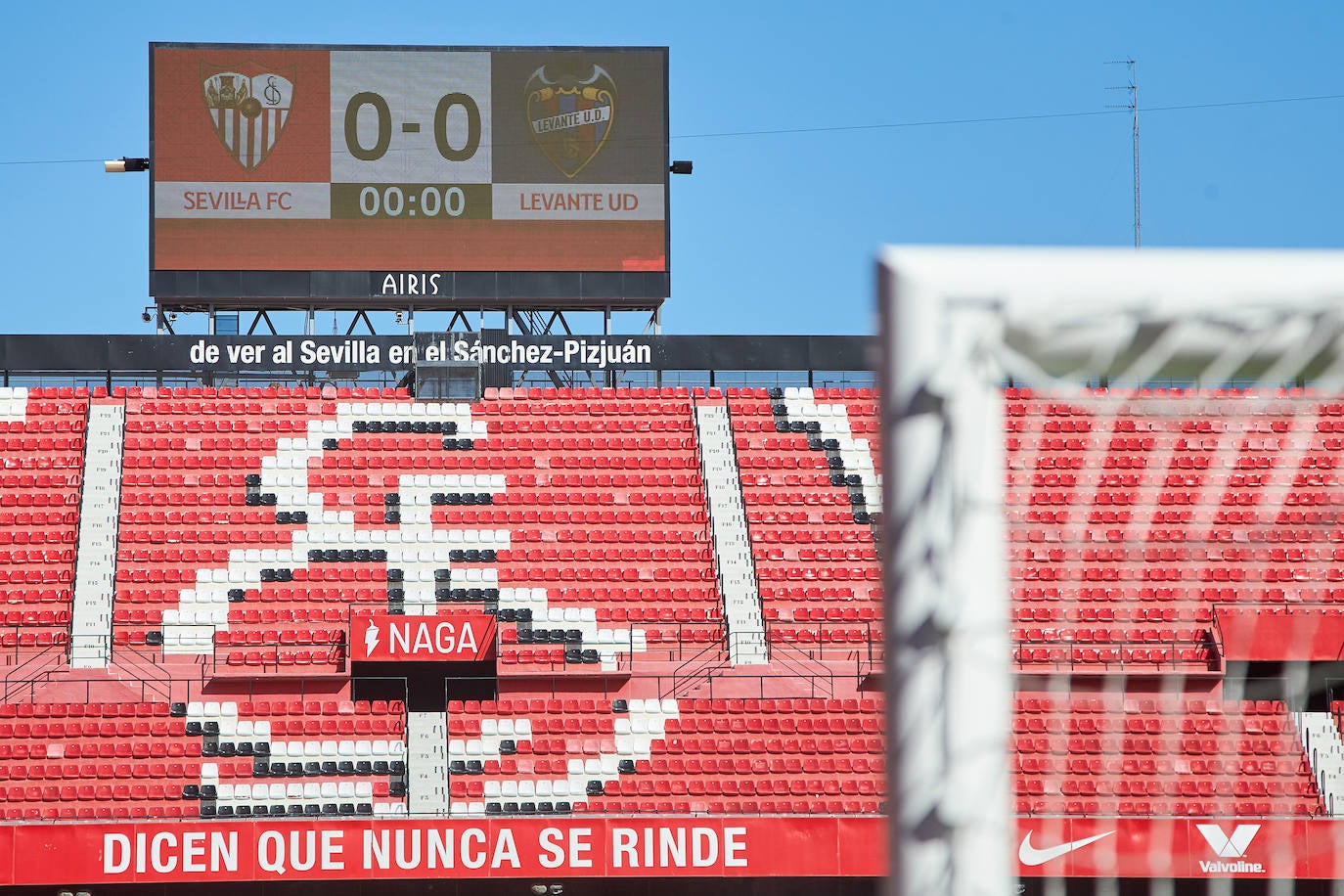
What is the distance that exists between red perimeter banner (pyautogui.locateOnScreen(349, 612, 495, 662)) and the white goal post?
55.1ft

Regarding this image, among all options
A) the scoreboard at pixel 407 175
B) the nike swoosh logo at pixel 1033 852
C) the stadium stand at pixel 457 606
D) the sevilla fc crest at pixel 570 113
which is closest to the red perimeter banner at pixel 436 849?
the stadium stand at pixel 457 606

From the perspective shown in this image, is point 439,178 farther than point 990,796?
Yes

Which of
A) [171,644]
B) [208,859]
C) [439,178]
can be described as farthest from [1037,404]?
[439,178]

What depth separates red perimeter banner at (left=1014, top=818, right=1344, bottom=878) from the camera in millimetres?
16469

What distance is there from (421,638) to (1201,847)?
9377 millimetres

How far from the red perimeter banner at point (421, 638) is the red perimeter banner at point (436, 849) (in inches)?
119

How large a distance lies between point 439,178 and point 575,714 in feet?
37.8

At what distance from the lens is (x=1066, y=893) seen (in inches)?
713

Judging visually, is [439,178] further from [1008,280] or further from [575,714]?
[1008,280]

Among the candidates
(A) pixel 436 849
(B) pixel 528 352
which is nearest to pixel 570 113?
(B) pixel 528 352

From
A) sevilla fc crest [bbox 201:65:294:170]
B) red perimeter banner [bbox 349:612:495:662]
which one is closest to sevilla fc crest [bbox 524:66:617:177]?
sevilla fc crest [bbox 201:65:294:170]

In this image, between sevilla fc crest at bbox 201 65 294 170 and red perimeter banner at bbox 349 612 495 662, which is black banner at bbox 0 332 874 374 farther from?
red perimeter banner at bbox 349 612 495 662

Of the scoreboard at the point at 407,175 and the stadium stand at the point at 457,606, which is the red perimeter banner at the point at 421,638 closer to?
the stadium stand at the point at 457,606

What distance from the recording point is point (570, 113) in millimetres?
28000
